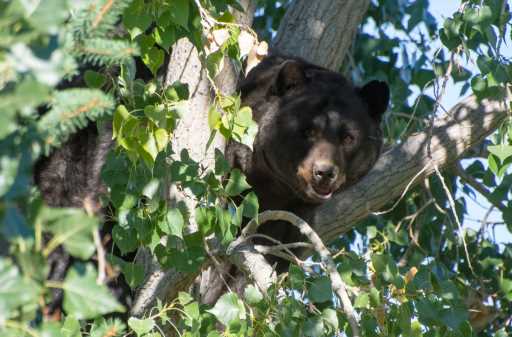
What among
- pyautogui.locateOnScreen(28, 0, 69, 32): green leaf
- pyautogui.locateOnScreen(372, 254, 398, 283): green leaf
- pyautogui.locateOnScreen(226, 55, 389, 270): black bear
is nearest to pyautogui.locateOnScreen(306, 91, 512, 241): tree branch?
pyautogui.locateOnScreen(226, 55, 389, 270): black bear

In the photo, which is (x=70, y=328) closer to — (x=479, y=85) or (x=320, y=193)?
(x=479, y=85)

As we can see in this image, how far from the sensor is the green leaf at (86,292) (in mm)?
1372

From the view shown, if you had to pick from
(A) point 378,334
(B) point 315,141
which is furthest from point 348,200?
(A) point 378,334

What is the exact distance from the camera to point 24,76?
131 centimetres

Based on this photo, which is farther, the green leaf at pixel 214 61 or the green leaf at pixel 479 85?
the green leaf at pixel 479 85

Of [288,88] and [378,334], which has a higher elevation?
[378,334]

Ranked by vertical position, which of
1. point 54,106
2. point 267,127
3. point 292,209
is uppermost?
point 54,106

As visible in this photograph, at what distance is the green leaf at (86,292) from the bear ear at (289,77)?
12.2 feet

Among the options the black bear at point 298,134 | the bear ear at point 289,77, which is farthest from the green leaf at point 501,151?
the bear ear at point 289,77

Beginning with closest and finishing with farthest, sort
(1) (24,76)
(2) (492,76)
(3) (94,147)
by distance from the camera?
1. (1) (24,76)
2. (2) (492,76)
3. (3) (94,147)

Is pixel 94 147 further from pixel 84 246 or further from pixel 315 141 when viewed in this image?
pixel 84 246

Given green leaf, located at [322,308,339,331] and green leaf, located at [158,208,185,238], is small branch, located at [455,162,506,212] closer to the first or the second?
green leaf, located at [322,308,339,331]

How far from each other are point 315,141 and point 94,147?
1383 mm

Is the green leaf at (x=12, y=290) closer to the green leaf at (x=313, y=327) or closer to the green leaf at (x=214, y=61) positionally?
the green leaf at (x=313, y=327)
